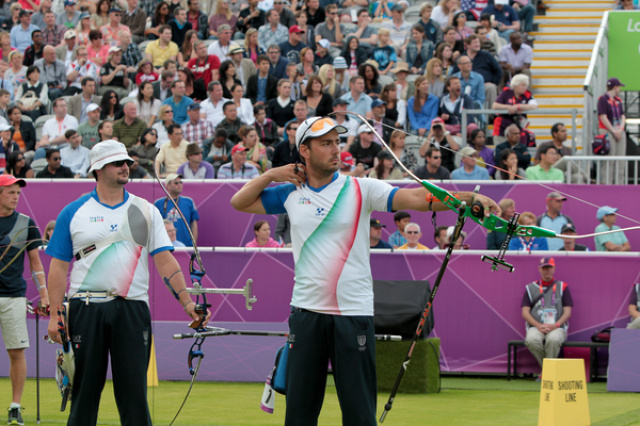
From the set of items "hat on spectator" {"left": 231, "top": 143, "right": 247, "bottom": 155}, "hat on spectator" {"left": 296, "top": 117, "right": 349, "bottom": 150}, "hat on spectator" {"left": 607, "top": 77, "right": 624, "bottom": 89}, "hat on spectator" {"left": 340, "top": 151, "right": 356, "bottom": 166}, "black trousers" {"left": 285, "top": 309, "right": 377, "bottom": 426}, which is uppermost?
"hat on spectator" {"left": 607, "top": 77, "right": 624, "bottom": 89}

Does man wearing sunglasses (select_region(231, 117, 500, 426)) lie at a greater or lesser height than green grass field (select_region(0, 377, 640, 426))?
greater

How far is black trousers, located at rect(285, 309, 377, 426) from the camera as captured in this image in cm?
558

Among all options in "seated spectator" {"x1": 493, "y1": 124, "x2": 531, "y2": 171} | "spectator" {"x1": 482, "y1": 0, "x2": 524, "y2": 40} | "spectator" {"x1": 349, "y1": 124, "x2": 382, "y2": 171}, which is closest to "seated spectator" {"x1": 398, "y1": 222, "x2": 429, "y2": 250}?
"spectator" {"x1": 349, "y1": 124, "x2": 382, "y2": 171}

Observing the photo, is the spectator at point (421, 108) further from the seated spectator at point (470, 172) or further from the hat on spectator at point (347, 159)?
the seated spectator at point (470, 172)

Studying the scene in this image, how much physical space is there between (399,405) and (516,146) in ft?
19.2

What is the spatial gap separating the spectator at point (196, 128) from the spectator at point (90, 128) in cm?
151

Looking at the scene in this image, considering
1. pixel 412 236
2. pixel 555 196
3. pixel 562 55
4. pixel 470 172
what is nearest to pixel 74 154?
pixel 412 236

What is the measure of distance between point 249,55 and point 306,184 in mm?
13225

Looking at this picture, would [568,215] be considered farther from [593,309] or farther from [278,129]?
[278,129]

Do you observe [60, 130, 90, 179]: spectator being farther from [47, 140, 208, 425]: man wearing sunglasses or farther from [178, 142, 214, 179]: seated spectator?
[47, 140, 208, 425]: man wearing sunglasses

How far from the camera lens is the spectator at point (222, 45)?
61.7 feet

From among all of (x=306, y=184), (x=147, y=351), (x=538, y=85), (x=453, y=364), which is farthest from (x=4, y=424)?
(x=538, y=85)

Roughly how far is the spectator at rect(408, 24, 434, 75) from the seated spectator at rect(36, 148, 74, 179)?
6.41 metres

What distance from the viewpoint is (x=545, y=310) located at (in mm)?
12281
